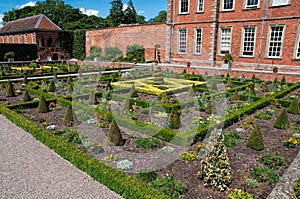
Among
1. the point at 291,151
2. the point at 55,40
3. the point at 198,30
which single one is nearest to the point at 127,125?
the point at 291,151

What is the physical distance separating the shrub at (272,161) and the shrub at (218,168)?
1.45 m

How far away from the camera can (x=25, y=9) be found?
6303 centimetres

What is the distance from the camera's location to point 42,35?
37.2m

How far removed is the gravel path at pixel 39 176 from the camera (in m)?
4.54

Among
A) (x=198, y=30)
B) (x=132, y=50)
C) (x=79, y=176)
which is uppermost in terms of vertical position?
(x=198, y=30)

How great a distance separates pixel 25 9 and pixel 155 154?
230 ft

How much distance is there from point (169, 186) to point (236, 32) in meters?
20.1

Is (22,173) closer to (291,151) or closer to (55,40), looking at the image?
(291,151)

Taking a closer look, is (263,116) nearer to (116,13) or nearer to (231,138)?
(231,138)

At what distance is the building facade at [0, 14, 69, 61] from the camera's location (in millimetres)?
36625

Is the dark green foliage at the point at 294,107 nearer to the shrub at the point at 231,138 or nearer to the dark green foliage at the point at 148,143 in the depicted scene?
the shrub at the point at 231,138

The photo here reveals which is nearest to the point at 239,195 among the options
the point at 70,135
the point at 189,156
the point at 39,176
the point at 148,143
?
the point at 189,156

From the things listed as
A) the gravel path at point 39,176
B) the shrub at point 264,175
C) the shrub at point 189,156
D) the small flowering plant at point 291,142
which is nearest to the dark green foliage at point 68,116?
the gravel path at point 39,176

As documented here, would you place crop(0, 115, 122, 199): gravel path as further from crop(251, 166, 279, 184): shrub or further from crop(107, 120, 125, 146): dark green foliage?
crop(251, 166, 279, 184): shrub
